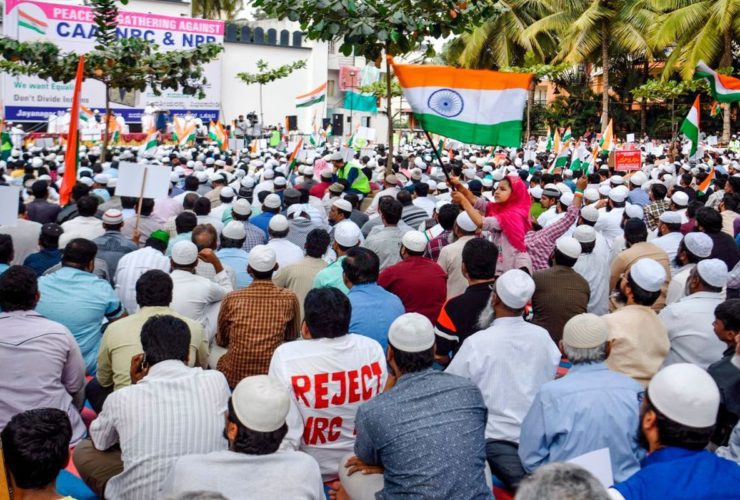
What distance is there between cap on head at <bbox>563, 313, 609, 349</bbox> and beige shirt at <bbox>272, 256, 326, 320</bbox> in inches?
114

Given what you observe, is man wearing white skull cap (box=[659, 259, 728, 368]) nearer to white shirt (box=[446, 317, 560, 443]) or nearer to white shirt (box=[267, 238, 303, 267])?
white shirt (box=[446, 317, 560, 443])

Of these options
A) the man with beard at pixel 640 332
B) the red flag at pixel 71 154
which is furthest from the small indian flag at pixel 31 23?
the man with beard at pixel 640 332

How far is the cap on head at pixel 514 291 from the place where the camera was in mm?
4129

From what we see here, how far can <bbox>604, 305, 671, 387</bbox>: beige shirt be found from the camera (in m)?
4.49

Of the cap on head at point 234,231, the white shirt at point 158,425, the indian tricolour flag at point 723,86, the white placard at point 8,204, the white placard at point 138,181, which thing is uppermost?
the indian tricolour flag at point 723,86

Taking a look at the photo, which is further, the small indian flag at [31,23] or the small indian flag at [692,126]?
the small indian flag at [31,23]

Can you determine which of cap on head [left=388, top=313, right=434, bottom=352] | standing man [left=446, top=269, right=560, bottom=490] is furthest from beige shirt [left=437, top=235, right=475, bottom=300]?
cap on head [left=388, top=313, right=434, bottom=352]

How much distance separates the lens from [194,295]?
5492 millimetres

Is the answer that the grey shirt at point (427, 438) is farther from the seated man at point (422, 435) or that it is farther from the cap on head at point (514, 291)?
the cap on head at point (514, 291)

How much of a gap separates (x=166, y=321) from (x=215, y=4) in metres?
39.0

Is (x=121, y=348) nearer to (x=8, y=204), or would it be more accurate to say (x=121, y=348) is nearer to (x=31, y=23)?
(x=8, y=204)

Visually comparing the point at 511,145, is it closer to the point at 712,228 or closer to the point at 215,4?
the point at 712,228

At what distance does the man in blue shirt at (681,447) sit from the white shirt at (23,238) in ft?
21.5

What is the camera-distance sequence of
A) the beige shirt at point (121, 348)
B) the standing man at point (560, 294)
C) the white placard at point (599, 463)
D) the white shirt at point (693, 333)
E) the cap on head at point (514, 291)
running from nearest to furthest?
the white placard at point (599, 463) → the cap on head at point (514, 291) → the beige shirt at point (121, 348) → the white shirt at point (693, 333) → the standing man at point (560, 294)
